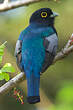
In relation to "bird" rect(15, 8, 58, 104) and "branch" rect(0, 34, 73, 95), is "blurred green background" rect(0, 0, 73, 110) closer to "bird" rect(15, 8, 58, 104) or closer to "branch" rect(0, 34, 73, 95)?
"bird" rect(15, 8, 58, 104)

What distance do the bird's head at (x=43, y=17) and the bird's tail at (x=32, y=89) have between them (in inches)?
50.8

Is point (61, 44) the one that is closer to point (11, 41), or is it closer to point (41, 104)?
point (11, 41)

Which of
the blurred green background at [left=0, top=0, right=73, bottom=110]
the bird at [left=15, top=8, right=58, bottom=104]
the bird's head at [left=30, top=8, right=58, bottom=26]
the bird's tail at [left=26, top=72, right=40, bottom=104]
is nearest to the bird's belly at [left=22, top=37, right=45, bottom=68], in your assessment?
the bird at [left=15, top=8, right=58, bottom=104]

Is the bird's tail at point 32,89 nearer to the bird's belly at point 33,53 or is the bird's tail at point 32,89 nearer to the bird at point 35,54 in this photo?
the bird at point 35,54

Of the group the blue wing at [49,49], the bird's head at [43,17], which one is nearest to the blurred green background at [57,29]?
the bird's head at [43,17]

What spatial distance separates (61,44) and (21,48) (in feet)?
12.5

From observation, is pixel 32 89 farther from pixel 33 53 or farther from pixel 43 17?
pixel 43 17

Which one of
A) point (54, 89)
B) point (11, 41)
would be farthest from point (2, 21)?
point (54, 89)

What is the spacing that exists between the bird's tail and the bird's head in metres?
1.29

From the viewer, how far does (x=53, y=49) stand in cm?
547

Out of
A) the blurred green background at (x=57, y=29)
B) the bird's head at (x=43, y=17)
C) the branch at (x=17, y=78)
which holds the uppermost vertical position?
the bird's head at (x=43, y=17)

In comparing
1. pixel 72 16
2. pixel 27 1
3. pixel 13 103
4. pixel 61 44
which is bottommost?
pixel 13 103

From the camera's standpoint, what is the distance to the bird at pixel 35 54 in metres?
5.10

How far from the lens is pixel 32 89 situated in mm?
5066
